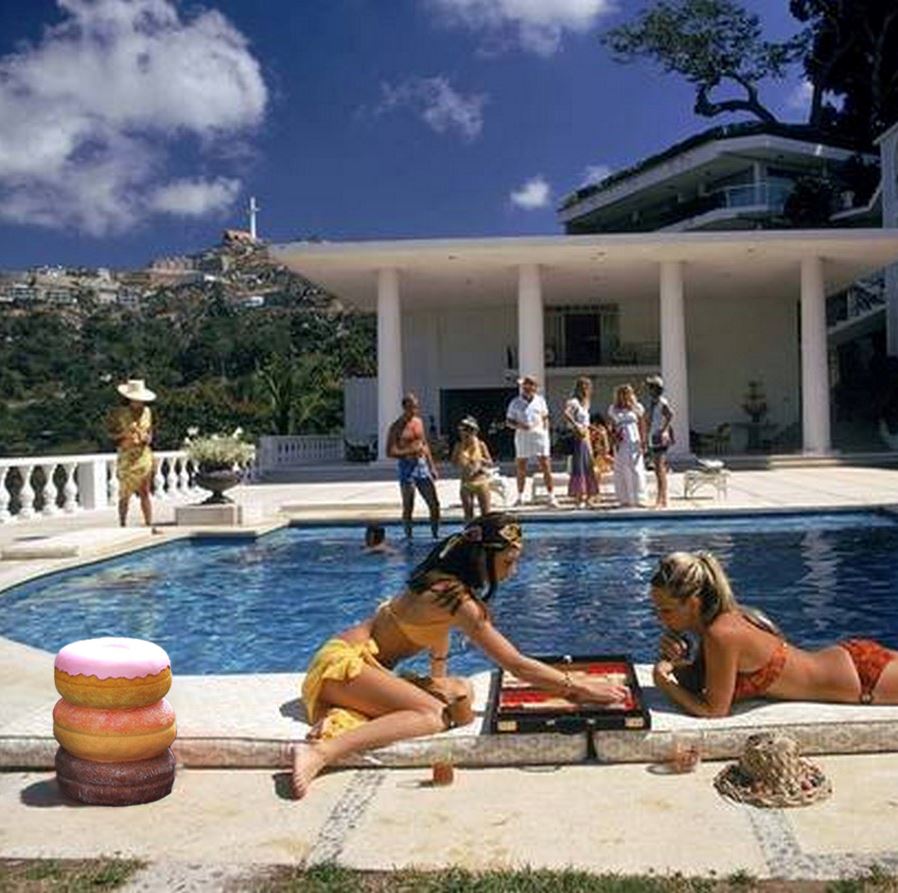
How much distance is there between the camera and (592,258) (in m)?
23.4

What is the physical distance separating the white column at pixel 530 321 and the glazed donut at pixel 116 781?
20399mm

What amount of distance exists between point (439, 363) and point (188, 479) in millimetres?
12681

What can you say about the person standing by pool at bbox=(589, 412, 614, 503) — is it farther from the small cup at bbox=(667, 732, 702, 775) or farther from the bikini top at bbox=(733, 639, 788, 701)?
the small cup at bbox=(667, 732, 702, 775)

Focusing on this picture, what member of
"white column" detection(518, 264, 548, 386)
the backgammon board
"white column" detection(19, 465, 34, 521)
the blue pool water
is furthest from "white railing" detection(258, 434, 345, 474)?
the backgammon board

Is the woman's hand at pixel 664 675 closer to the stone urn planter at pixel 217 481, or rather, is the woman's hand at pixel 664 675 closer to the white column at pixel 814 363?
the stone urn planter at pixel 217 481

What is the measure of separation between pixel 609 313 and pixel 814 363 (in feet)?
26.7

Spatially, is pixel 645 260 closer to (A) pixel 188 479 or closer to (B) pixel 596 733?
(A) pixel 188 479

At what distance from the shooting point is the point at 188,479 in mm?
19281

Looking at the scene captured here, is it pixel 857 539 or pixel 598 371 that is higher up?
pixel 598 371

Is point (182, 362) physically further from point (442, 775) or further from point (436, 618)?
point (442, 775)

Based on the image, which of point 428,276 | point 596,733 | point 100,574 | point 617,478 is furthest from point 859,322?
point 596,733

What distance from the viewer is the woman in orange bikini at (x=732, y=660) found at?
3900mm

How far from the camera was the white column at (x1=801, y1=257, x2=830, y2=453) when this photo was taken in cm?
2370

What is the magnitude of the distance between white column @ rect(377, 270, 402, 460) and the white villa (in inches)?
1.1
